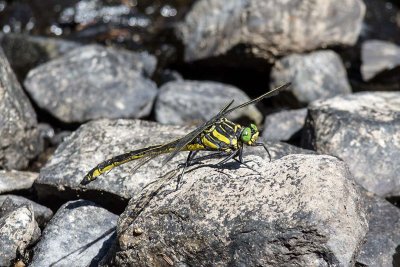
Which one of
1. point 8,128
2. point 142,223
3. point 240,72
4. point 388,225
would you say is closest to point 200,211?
point 142,223

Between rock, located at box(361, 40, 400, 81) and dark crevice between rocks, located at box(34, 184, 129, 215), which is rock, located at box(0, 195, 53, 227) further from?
rock, located at box(361, 40, 400, 81)

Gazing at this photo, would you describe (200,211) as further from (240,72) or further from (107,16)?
(107,16)

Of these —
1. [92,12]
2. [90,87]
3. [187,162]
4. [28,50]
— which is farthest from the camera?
[92,12]

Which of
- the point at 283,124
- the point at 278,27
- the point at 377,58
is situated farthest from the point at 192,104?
the point at 377,58

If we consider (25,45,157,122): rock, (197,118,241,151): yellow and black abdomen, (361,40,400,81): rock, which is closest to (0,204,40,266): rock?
Result: (197,118,241,151): yellow and black abdomen

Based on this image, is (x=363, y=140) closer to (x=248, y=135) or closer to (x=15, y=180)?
(x=248, y=135)
